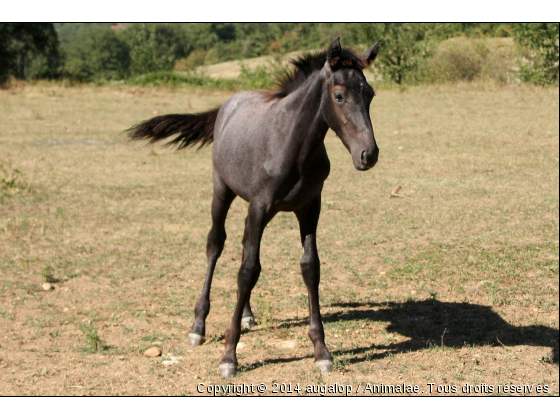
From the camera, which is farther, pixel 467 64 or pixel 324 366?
pixel 467 64

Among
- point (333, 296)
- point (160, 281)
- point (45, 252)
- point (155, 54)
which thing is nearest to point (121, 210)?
point (45, 252)

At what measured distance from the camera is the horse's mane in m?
4.02

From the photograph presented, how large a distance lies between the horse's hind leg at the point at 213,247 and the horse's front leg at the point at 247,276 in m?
0.64

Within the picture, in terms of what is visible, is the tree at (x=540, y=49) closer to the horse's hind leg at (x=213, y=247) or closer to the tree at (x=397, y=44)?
the tree at (x=397, y=44)

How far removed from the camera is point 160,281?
6.68 m

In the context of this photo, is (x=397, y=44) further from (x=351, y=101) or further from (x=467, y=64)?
(x=351, y=101)

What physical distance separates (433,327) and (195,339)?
2.01 meters

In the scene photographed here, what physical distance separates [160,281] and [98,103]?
58.1 ft

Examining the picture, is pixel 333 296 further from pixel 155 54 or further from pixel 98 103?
pixel 155 54

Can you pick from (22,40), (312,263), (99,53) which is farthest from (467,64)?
(99,53)

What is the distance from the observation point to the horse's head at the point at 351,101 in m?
3.85

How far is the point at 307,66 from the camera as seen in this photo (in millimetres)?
4582

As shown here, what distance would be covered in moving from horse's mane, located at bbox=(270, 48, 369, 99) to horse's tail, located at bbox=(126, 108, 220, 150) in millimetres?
1193

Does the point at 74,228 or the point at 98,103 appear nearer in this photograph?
the point at 74,228
